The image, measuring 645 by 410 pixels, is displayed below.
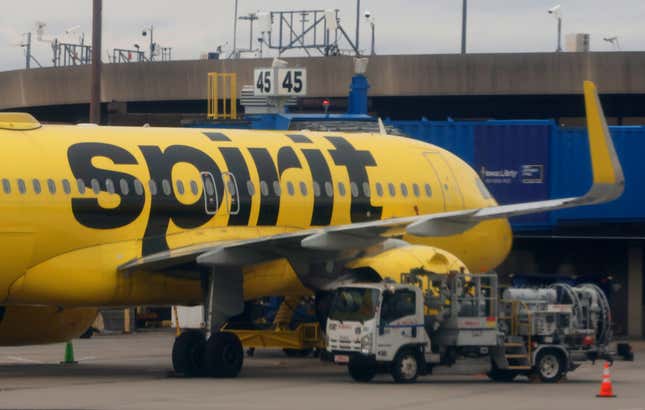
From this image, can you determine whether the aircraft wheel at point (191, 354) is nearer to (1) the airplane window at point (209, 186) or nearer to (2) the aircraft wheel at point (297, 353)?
(1) the airplane window at point (209, 186)

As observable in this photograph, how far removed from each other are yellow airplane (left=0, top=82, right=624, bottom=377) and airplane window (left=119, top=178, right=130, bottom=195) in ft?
0.15

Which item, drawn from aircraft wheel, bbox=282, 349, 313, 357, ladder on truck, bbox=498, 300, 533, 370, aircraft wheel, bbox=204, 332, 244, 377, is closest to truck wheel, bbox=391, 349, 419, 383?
ladder on truck, bbox=498, 300, 533, 370

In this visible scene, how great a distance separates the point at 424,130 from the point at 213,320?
1705 cm

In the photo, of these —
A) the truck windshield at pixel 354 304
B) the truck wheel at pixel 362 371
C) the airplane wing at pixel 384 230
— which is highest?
the airplane wing at pixel 384 230

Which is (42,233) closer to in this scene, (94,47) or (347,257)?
(347,257)

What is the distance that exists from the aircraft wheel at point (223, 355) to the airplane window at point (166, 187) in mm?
2917

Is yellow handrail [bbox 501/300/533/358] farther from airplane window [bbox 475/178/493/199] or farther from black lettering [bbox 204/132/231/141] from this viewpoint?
black lettering [bbox 204/132/231/141]

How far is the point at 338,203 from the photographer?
34562 mm

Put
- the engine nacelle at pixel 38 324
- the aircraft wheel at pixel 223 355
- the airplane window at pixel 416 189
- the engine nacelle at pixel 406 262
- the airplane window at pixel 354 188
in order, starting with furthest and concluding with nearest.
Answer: the airplane window at pixel 416 189 → the airplane window at pixel 354 188 → the engine nacelle at pixel 38 324 → the engine nacelle at pixel 406 262 → the aircraft wheel at pixel 223 355

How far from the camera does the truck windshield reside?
30.3 metres

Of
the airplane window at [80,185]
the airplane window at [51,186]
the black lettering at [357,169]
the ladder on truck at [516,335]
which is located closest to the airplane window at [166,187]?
the airplane window at [80,185]

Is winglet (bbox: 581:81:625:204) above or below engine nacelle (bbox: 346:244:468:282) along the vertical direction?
above

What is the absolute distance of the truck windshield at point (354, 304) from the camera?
99.3ft

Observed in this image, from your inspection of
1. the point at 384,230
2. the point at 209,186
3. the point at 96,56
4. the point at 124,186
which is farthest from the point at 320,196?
the point at 96,56
